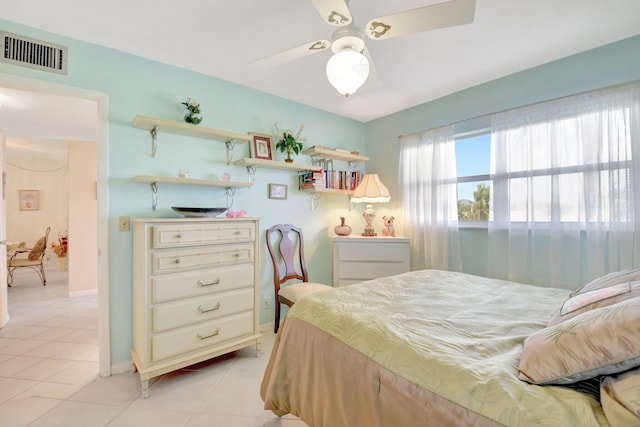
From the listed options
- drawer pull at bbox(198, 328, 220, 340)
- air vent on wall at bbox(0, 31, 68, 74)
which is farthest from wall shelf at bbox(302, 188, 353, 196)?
air vent on wall at bbox(0, 31, 68, 74)

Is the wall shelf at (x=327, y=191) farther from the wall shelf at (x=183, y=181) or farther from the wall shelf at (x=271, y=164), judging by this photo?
the wall shelf at (x=183, y=181)

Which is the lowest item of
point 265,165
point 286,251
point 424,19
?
point 286,251

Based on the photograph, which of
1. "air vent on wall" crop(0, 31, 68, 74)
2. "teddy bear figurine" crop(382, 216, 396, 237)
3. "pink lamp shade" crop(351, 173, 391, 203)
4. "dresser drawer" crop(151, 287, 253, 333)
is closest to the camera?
"air vent on wall" crop(0, 31, 68, 74)

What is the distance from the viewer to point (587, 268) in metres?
2.17

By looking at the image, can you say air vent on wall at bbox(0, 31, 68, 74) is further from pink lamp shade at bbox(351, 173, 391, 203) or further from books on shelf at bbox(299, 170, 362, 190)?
pink lamp shade at bbox(351, 173, 391, 203)

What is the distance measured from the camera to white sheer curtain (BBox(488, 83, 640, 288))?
2008 millimetres

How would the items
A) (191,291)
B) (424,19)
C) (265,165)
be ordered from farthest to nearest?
(265,165), (191,291), (424,19)

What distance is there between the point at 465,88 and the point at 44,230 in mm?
8480

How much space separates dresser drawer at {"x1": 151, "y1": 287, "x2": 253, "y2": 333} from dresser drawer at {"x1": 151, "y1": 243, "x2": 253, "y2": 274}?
24 cm

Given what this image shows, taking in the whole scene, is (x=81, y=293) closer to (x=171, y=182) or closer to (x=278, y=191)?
(x=171, y=182)

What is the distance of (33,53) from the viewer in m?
1.87

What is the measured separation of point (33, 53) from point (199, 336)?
2.19m

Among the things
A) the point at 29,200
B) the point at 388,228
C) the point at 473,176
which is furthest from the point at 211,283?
the point at 29,200

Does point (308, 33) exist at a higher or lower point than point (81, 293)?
higher
